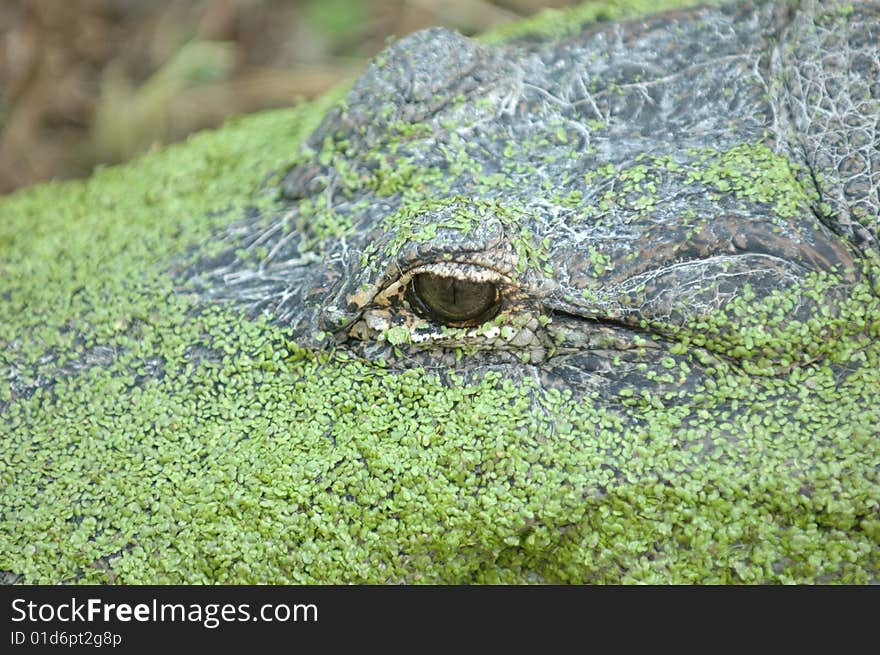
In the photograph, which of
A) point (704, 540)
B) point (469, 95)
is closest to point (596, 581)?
point (704, 540)

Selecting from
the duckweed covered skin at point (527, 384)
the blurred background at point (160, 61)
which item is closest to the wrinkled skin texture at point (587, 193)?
the duckweed covered skin at point (527, 384)

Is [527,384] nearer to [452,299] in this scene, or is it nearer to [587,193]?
[452,299]

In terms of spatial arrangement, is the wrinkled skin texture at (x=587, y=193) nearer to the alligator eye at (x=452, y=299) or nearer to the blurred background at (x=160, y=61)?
the alligator eye at (x=452, y=299)

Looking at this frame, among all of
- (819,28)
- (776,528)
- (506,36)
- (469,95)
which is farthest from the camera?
(506,36)

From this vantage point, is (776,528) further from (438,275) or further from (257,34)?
(257,34)

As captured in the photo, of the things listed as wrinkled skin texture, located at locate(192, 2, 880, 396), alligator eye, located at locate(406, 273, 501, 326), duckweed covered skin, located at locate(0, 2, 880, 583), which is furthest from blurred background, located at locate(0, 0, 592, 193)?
alligator eye, located at locate(406, 273, 501, 326)

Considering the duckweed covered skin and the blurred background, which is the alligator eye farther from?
the blurred background

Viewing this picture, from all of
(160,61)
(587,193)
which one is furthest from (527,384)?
(160,61)
